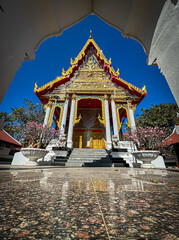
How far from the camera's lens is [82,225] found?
0.41 m

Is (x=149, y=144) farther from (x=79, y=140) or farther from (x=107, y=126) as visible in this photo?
(x=79, y=140)

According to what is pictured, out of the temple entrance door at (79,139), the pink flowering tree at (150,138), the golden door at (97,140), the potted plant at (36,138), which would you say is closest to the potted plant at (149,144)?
the pink flowering tree at (150,138)

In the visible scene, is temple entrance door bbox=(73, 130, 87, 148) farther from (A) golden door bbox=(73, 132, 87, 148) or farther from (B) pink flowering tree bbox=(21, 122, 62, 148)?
(B) pink flowering tree bbox=(21, 122, 62, 148)

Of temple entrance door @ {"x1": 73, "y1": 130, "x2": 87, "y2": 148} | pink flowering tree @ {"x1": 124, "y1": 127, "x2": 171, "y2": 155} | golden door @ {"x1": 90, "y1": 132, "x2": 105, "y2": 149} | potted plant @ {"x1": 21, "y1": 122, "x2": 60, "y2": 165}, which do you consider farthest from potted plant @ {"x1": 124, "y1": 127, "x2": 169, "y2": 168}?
temple entrance door @ {"x1": 73, "y1": 130, "x2": 87, "y2": 148}

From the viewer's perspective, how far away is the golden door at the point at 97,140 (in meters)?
11.7

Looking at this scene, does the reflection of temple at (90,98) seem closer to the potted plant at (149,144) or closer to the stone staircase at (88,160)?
the stone staircase at (88,160)

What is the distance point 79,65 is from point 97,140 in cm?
841

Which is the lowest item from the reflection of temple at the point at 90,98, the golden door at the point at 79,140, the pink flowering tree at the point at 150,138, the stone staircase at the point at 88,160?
the stone staircase at the point at 88,160

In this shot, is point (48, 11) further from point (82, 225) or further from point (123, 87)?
point (123, 87)

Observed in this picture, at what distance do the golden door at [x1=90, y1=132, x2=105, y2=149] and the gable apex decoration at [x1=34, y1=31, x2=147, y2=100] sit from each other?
5.29 m

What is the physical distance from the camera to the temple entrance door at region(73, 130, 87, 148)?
11.7 meters

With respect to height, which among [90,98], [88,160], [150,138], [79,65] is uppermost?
[79,65]

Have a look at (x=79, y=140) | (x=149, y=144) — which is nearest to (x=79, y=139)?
(x=79, y=140)

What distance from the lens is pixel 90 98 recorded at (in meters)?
10.7
